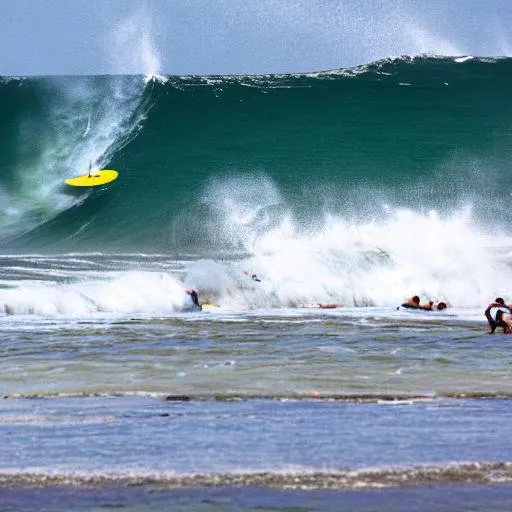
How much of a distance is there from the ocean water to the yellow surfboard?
1.10 ft

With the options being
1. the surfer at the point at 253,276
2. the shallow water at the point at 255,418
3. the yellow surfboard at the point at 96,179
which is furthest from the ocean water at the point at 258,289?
the yellow surfboard at the point at 96,179

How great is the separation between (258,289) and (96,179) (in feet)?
47.3

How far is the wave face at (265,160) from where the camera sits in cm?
2980

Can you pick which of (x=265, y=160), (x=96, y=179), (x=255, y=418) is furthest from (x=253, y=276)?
(x=265, y=160)

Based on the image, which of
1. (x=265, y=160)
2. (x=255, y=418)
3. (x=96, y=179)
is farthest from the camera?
→ (x=265, y=160)

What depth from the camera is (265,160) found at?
34375mm

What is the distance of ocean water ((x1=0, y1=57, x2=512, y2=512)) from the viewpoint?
4.88m

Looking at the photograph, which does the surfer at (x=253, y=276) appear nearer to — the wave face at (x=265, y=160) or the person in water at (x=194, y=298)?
the person in water at (x=194, y=298)

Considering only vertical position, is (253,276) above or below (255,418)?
above

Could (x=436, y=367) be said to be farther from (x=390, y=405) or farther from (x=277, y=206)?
(x=277, y=206)

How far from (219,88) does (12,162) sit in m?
7.03

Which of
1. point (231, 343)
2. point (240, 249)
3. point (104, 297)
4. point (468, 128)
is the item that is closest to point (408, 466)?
point (231, 343)

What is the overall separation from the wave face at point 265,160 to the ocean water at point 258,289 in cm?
9

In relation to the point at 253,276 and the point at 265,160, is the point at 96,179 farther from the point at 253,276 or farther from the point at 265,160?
the point at 253,276
